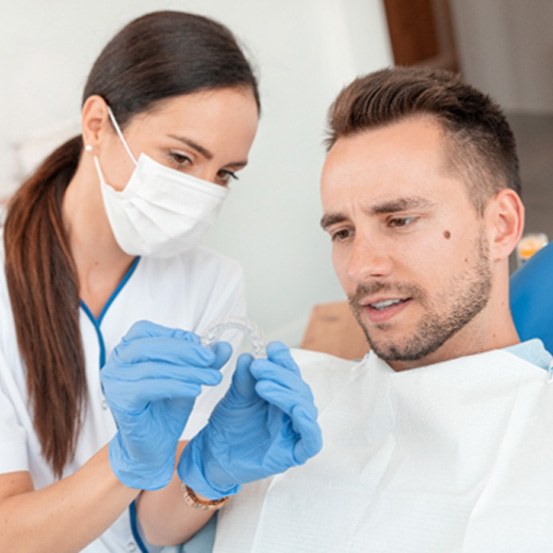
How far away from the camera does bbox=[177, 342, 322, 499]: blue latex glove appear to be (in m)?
1.12

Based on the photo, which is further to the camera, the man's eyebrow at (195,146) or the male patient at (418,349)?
the man's eyebrow at (195,146)

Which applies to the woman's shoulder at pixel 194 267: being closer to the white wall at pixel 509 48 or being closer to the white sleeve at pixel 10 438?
the white sleeve at pixel 10 438

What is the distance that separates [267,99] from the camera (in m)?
2.76

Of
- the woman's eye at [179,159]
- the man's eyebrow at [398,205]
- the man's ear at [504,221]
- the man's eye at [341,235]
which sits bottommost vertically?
the man's ear at [504,221]

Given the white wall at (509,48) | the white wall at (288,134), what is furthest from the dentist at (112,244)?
the white wall at (509,48)

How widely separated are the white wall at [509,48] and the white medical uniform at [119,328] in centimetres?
445

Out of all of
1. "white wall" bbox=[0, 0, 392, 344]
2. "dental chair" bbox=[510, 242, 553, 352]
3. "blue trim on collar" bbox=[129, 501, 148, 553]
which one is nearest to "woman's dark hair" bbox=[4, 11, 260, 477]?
"blue trim on collar" bbox=[129, 501, 148, 553]

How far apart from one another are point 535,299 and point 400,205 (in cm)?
44

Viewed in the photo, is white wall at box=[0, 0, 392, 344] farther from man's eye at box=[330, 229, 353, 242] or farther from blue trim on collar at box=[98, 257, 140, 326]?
man's eye at box=[330, 229, 353, 242]

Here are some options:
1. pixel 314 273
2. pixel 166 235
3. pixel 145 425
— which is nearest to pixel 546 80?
pixel 314 273

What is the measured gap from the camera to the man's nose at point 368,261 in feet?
4.24

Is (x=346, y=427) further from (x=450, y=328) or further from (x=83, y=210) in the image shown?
(x=83, y=210)

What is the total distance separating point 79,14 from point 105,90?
36.7 inches

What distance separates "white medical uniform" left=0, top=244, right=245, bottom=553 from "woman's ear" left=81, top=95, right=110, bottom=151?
0.80 ft
